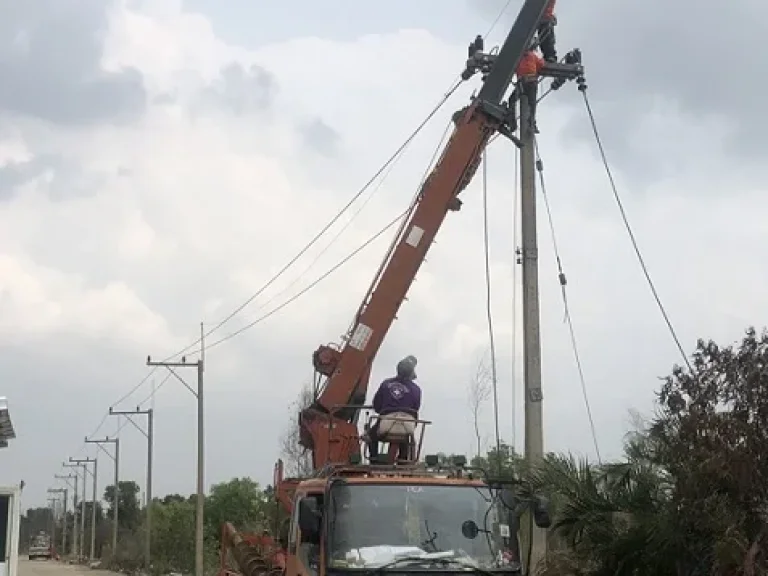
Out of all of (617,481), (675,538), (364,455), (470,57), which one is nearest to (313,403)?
(364,455)

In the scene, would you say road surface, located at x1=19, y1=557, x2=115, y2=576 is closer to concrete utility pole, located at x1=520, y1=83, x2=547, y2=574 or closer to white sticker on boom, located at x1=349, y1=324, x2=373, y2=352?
concrete utility pole, located at x1=520, y1=83, x2=547, y2=574

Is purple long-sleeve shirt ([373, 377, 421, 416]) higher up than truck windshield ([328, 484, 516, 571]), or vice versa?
purple long-sleeve shirt ([373, 377, 421, 416])

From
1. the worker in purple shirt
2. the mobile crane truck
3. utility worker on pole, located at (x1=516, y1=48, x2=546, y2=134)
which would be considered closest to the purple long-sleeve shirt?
the worker in purple shirt

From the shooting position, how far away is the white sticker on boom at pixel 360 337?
1461 centimetres

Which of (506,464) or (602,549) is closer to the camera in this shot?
(602,549)

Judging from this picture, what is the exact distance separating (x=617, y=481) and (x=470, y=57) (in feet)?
26.1

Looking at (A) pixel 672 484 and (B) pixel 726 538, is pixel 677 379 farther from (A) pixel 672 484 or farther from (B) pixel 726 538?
(B) pixel 726 538

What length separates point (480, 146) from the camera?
52.0 ft

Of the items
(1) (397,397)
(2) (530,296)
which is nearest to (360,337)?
(1) (397,397)

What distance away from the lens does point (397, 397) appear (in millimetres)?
11625

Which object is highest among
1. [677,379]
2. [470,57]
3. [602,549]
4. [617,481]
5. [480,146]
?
[470,57]

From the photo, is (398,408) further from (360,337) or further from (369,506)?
(360,337)

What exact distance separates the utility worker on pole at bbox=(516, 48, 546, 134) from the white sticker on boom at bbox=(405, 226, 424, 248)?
3.17 meters

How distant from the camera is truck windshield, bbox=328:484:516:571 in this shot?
8812mm
